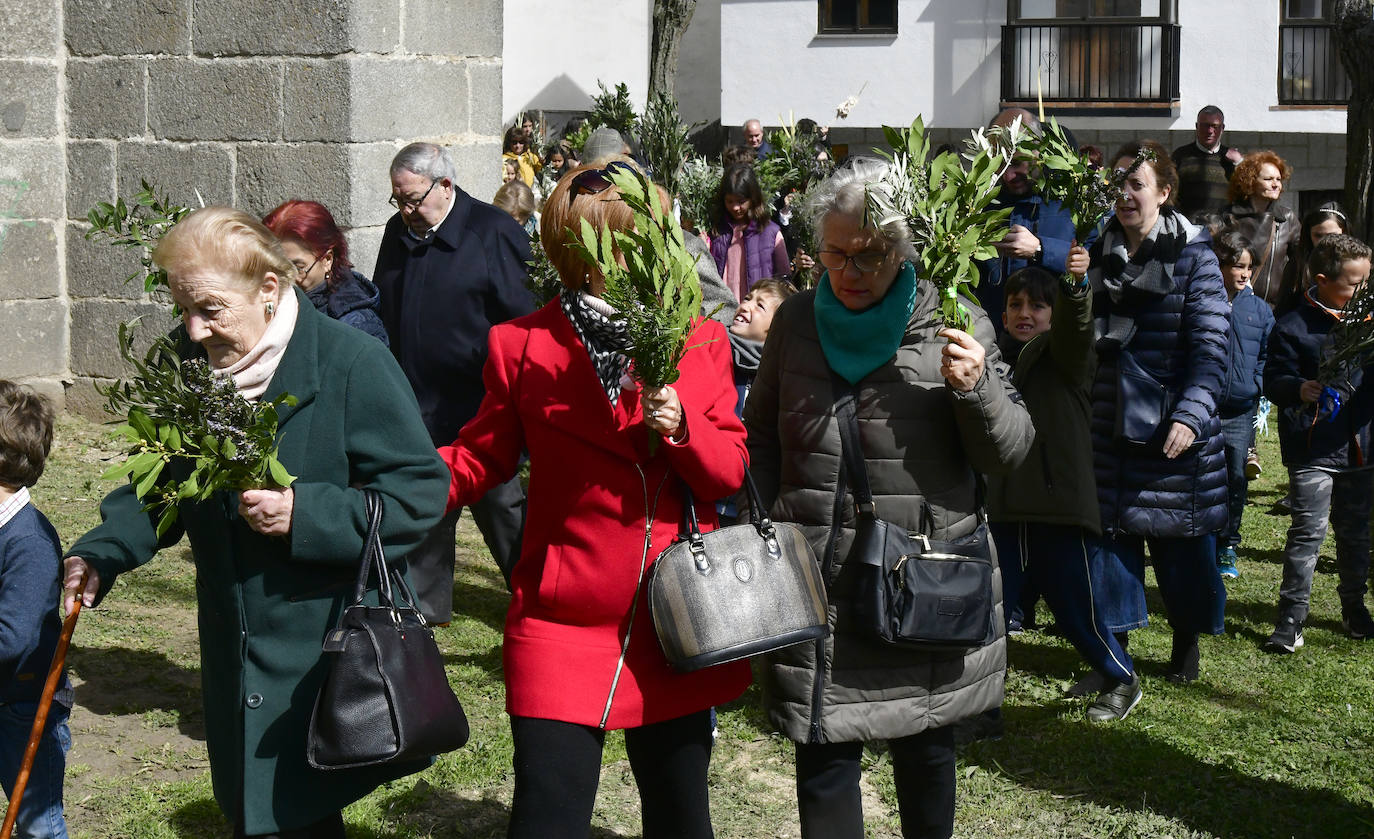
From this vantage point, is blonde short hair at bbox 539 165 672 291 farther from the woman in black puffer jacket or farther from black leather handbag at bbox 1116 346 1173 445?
black leather handbag at bbox 1116 346 1173 445

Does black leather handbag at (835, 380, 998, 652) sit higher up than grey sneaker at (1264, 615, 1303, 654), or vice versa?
black leather handbag at (835, 380, 998, 652)

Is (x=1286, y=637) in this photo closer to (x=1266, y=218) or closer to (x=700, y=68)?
(x=1266, y=218)

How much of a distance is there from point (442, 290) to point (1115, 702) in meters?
2.93

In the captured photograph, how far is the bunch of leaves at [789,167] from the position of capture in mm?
10055

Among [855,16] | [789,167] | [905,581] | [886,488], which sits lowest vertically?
[905,581]

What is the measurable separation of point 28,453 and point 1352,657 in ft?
17.3

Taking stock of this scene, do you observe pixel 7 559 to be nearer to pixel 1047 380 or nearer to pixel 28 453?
pixel 28 453

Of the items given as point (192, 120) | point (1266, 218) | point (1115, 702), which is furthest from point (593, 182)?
point (1266, 218)

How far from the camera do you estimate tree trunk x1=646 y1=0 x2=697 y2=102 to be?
2191 cm

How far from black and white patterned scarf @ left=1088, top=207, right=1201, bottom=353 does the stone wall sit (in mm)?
4021

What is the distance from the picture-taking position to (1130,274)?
539 centimetres

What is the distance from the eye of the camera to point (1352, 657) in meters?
6.43

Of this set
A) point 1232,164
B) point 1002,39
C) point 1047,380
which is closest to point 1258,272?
point 1232,164


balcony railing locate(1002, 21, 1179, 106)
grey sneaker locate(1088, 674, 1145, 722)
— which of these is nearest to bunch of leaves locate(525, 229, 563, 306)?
grey sneaker locate(1088, 674, 1145, 722)
